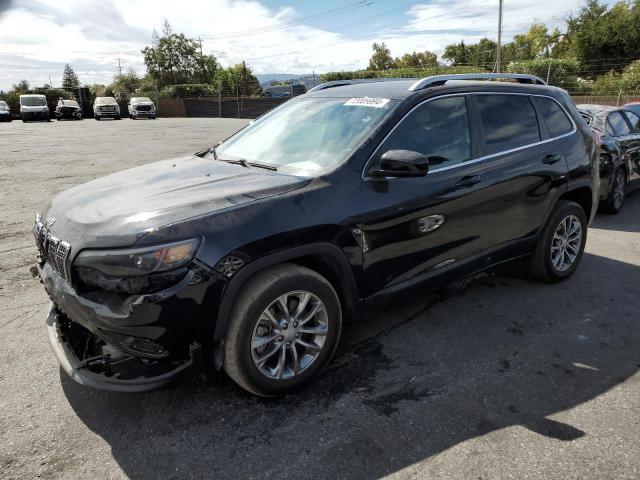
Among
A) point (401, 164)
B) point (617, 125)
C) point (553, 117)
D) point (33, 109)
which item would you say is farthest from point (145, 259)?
point (33, 109)

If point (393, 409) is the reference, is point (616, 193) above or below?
above

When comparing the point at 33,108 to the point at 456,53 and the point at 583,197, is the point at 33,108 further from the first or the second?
the point at 456,53

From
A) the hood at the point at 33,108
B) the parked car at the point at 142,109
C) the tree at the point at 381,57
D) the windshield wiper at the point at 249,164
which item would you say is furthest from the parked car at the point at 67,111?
the tree at the point at 381,57

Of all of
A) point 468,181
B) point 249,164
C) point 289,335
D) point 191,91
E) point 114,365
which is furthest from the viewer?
point 191,91

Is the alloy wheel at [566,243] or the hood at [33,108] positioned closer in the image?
the alloy wheel at [566,243]

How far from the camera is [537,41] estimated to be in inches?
2832

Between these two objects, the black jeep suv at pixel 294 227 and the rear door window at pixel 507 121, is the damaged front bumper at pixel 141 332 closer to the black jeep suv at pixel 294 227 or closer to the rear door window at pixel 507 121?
the black jeep suv at pixel 294 227

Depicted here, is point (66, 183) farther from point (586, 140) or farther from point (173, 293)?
point (586, 140)

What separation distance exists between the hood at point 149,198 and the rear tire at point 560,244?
8.53ft

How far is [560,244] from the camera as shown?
15.0ft

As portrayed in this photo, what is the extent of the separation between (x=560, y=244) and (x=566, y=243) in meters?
0.09

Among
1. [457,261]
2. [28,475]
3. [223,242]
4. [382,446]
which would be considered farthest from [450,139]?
[28,475]

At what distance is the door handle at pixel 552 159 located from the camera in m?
4.17

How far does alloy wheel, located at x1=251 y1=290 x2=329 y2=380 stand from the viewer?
2.71m
